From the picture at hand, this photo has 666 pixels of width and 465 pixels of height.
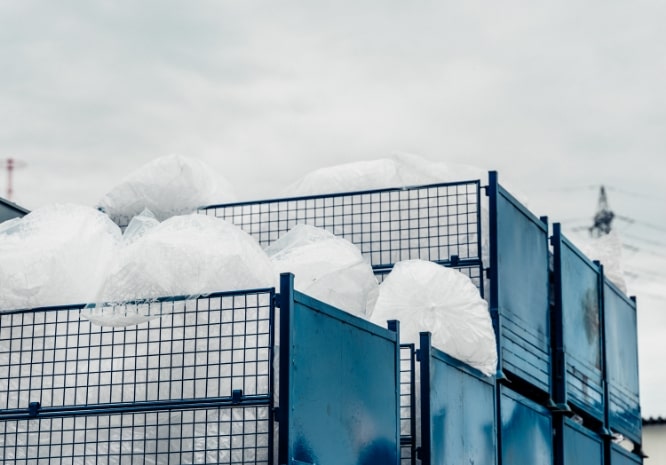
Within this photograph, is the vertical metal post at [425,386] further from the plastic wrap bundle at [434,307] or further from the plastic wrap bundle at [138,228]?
the plastic wrap bundle at [138,228]

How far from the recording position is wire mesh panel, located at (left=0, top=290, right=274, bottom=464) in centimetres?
473

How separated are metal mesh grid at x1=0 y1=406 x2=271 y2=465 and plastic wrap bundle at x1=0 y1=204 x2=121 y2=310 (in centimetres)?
56

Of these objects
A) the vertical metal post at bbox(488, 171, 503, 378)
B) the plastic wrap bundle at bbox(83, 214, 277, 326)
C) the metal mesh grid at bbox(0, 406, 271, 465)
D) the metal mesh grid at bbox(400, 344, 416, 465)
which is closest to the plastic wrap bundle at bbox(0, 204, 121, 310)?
the plastic wrap bundle at bbox(83, 214, 277, 326)

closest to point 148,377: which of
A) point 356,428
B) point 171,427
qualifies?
point 171,427

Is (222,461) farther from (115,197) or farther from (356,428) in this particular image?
(115,197)

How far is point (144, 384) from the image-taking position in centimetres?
494

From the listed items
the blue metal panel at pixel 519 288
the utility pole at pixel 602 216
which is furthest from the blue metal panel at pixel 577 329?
the utility pole at pixel 602 216

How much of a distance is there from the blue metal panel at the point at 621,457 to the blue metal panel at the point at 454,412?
2.50 m

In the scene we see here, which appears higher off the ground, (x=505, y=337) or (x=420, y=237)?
(x=420, y=237)

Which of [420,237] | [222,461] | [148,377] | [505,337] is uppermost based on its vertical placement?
[420,237]

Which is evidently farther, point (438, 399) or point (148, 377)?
point (438, 399)

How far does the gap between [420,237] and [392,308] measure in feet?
3.79

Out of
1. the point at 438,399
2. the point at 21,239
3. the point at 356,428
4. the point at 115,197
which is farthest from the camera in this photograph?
the point at 115,197

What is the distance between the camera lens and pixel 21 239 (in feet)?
17.9
